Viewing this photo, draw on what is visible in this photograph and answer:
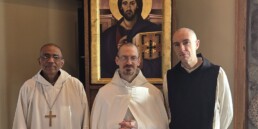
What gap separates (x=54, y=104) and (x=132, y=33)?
1.16m

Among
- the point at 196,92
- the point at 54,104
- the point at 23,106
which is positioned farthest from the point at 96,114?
the point at 196,92

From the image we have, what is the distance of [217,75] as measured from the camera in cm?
289

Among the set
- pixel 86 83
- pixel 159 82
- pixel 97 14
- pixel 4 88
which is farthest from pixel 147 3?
pixel 4 88

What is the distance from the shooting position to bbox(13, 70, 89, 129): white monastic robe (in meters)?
3.13

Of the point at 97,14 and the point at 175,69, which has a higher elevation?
the point at 97,14

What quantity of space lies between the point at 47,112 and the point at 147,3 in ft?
4.99

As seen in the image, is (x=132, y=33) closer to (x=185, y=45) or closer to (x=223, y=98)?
(x=185, y=45)

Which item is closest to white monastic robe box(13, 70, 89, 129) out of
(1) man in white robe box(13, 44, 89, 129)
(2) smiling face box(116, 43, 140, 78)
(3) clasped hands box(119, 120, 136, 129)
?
(1) man in white robe box(13, 44, 89, 129)

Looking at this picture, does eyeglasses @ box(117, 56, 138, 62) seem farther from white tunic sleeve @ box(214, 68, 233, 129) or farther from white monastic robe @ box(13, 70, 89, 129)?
white tunic sleeve @ box(214, 68, 233, 129)

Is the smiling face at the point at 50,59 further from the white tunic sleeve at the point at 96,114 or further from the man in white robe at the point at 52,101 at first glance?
the white tunic sleeve at the point at 96,114

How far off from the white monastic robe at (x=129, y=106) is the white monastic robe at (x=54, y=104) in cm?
24

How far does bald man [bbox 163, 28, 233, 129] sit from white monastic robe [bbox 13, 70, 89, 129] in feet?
2.76

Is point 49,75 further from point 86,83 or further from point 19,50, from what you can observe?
point 19,50

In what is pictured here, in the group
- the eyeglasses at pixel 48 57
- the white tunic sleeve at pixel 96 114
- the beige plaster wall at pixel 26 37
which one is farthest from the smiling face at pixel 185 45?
the beige plaster wall at pixel 26 37
